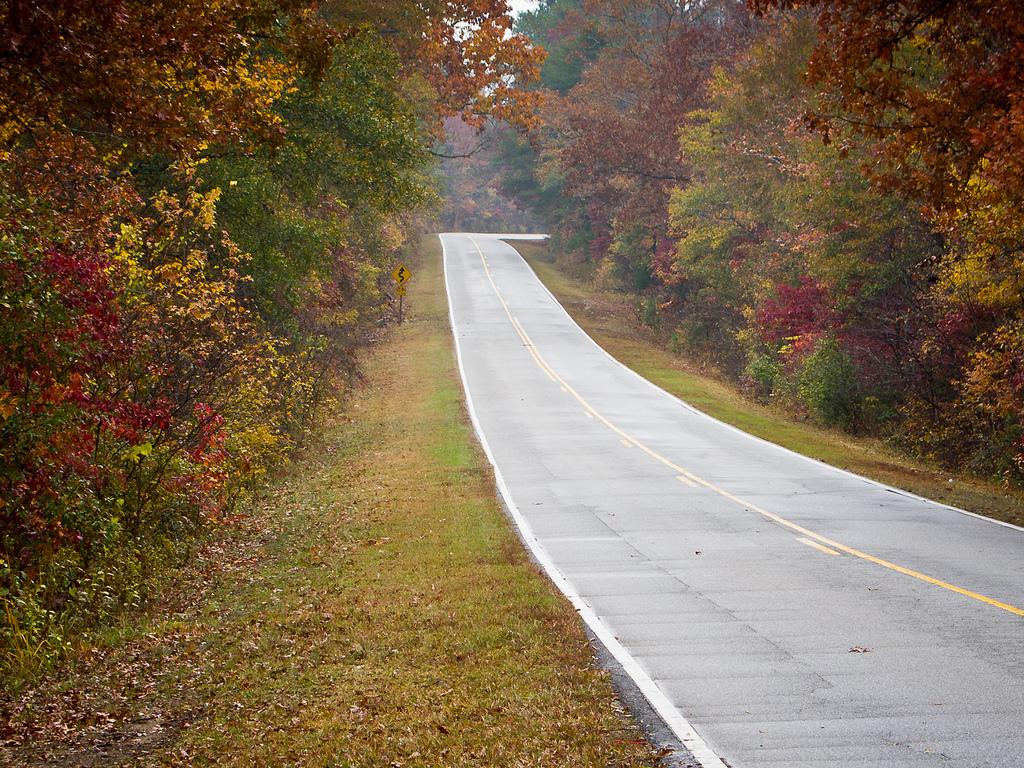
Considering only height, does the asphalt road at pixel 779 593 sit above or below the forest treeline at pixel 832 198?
below

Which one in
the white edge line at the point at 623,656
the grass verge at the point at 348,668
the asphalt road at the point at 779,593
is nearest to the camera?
the white edge line at the point at 623,656

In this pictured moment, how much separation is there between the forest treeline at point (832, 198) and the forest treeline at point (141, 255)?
264 inches

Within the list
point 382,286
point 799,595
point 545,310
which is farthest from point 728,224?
point 799,595

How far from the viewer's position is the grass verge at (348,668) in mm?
7070

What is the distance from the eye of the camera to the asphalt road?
23.6ft

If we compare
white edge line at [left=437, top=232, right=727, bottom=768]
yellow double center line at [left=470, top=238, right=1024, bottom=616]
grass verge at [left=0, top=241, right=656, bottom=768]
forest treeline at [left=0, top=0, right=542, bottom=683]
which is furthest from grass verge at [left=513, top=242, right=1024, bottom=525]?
forest treeline at [left=0, top=0, right=542, bottom=683]

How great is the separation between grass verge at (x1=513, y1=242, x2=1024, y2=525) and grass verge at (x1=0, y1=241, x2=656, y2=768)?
9.03 metres

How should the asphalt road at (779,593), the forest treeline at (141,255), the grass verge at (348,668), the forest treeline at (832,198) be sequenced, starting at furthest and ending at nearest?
the forest treeline at (832,198) → the forest treeline at (141,255) → the asphalt road at (779,593) → the grass verge at (348,668)

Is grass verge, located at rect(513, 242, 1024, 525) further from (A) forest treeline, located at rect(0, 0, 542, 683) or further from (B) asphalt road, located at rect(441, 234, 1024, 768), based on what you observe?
(A) forest treeline, located at rect(0, 0, 542, 683)

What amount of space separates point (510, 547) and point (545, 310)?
43.3m

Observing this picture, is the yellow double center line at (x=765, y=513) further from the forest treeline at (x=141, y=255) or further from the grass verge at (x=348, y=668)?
the forest treeline at (x=141, y=255)

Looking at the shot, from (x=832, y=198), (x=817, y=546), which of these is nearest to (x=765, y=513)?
(x=817, y=546)

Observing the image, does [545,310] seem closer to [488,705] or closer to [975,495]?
[975,495]

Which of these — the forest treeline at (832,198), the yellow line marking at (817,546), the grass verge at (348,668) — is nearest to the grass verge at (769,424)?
the forest treeline at (832,198)
